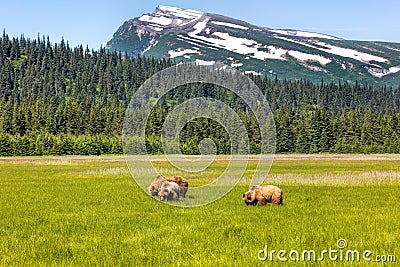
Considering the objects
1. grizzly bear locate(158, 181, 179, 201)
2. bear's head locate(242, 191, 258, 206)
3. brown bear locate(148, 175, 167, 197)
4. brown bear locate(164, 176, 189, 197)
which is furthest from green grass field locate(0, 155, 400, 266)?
brown bear locate(164, 176, 189, 197)

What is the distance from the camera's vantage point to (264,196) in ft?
75.0

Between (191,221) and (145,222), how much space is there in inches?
67.4

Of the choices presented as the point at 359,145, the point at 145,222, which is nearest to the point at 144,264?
the point at 145,222

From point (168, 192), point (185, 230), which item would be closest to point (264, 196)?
point (168, 192)

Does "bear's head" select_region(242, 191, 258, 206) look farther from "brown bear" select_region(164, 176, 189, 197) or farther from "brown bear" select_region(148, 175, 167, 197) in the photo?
"brown bear" select_region(148, 175, 167, 197)

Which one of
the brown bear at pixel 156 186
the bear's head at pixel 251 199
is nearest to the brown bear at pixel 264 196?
the bear's head at pixel 251 199

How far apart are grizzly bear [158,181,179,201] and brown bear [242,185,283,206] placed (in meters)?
4.31

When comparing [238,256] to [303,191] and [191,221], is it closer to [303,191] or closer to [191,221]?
[191,221]

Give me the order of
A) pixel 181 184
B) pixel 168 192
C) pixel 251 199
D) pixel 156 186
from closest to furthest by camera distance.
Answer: pixel 251 199
pixel 168 192
pixel 156 186
pixel 181 184

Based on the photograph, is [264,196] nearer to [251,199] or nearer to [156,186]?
[251,199]

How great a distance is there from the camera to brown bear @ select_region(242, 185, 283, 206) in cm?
2272

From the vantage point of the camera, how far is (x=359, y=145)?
5531 inches

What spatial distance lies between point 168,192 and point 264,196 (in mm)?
5284

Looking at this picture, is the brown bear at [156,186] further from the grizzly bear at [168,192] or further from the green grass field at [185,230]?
the grizzly bear at [168,192]
